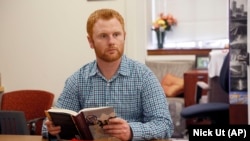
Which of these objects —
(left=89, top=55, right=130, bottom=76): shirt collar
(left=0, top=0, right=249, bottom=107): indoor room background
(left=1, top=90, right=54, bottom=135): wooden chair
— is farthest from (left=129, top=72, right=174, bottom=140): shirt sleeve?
(left=1, top=90, right=54, bottom=135): wooden chair

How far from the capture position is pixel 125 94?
7.31ft

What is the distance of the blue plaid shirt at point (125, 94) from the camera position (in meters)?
2.16

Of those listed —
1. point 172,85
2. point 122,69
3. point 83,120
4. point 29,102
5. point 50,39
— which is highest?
point 50,39

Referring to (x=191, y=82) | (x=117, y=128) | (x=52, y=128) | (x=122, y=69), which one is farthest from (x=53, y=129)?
(x=191, y=82)

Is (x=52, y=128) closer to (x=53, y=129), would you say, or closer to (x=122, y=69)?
(x=53, y=129)

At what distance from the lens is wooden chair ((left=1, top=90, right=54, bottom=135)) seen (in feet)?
11.9

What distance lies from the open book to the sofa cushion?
4.08 meters

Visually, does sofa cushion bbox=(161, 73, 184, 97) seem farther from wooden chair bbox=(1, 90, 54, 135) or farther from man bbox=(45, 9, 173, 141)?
man bbox=(45, 9, 173, 141)

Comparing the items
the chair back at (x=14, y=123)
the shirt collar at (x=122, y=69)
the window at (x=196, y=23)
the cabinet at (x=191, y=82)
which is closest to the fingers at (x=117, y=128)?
the shirt collar at (x=122, y=69)

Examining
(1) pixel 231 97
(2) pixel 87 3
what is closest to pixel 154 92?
(2) pixel 87 3

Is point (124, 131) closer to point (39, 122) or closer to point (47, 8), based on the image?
point (39, 122)

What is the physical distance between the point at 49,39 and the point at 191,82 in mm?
2543

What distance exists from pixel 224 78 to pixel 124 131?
2.13 m

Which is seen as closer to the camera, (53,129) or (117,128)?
(117,128)
